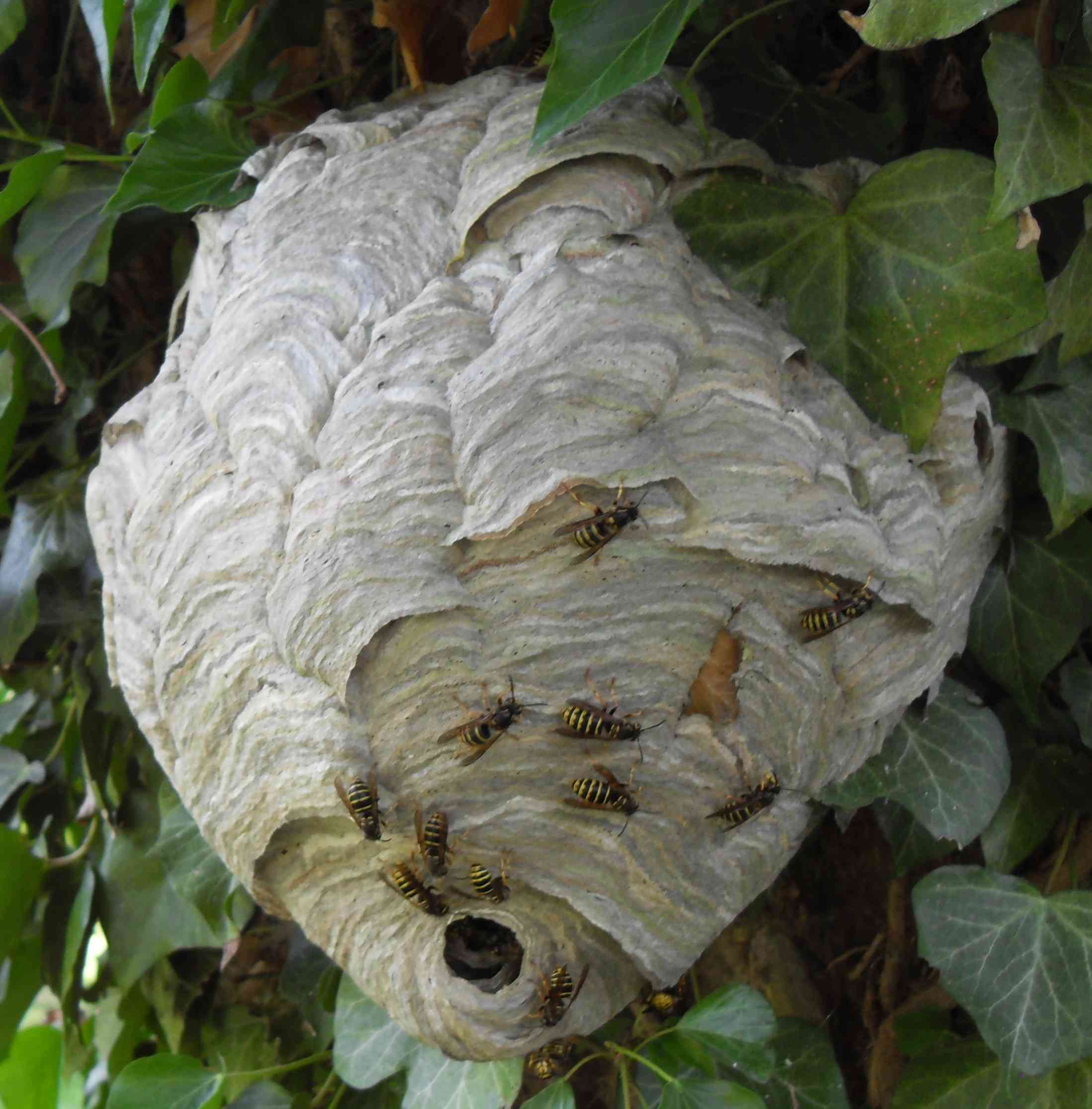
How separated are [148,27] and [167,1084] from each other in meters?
1.54

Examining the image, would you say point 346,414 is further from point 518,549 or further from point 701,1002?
point 701,1002

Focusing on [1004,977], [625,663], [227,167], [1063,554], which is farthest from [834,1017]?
[227,167]

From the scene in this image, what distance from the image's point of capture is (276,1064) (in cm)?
228

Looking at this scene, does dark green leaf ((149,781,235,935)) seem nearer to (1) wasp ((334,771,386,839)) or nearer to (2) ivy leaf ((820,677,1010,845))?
(1) wasp ((334,771,386,839))

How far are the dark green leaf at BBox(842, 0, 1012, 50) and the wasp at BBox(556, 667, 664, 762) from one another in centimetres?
74

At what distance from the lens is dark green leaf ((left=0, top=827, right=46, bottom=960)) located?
7.08 feet

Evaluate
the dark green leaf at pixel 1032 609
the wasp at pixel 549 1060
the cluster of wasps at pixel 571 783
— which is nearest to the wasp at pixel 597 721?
the cluster of wasps at pixel 571 783

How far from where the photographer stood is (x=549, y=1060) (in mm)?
1608

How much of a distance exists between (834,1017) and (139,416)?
1.52 meters

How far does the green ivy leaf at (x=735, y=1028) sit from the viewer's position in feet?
4.74

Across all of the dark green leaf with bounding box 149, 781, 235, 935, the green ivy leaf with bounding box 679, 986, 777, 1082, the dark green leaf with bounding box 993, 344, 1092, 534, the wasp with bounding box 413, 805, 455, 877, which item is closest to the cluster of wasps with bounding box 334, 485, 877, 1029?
the wasp with bounding box 413, 805, 455, 877

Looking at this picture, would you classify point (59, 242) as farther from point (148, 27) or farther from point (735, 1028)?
point (735, 1028)

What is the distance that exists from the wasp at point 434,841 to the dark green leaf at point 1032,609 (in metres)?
0.86

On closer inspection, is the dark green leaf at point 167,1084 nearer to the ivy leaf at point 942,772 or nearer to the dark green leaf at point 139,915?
the dark green leaf at point 139,915
